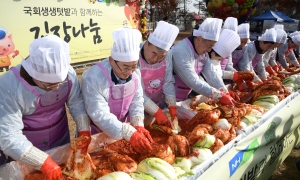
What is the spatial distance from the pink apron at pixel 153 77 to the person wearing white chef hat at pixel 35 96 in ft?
2.88

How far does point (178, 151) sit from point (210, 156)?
253mm

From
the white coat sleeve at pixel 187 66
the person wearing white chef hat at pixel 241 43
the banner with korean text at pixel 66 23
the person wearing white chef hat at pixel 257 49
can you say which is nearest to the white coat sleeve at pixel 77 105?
the white coat sleeve at pixel 187 66

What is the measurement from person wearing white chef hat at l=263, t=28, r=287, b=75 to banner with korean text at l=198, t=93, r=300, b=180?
69.6 inches

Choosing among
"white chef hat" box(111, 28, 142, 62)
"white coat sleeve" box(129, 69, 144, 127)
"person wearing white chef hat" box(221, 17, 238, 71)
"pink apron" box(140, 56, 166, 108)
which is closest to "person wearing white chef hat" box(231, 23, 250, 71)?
"person wearing white chef hat" box(221, 17, 238, 71)

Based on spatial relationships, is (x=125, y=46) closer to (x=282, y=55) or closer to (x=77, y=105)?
(x=77, y=105)

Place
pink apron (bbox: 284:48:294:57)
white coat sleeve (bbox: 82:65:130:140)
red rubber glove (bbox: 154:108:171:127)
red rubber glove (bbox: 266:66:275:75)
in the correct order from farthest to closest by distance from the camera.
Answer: pink apron (bbox: 284:48:294:57) → red rubber glove (bbox: 266:66:275:75) → red rubber glove (bbox: 154:108:171:127) → white coat sleeve (bbox: 82:65:130:140)

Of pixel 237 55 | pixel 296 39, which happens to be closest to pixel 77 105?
pixel 237 55

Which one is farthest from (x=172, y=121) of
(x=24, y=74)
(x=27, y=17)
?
(x=27, y=17)

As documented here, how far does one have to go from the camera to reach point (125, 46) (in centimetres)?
184

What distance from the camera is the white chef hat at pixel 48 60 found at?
4.93ft

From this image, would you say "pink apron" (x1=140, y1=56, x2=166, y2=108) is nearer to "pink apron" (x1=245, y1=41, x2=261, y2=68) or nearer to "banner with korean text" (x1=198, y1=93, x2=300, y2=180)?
"banner with korean text" (x1=198, y1=93, x2=300, y2=180)

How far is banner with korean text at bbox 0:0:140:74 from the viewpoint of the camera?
5.97m

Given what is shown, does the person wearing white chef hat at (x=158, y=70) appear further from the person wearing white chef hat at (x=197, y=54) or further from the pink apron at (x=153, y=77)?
the person wearing white chef hat at (x=197, y=54)

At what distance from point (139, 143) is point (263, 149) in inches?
56.0
